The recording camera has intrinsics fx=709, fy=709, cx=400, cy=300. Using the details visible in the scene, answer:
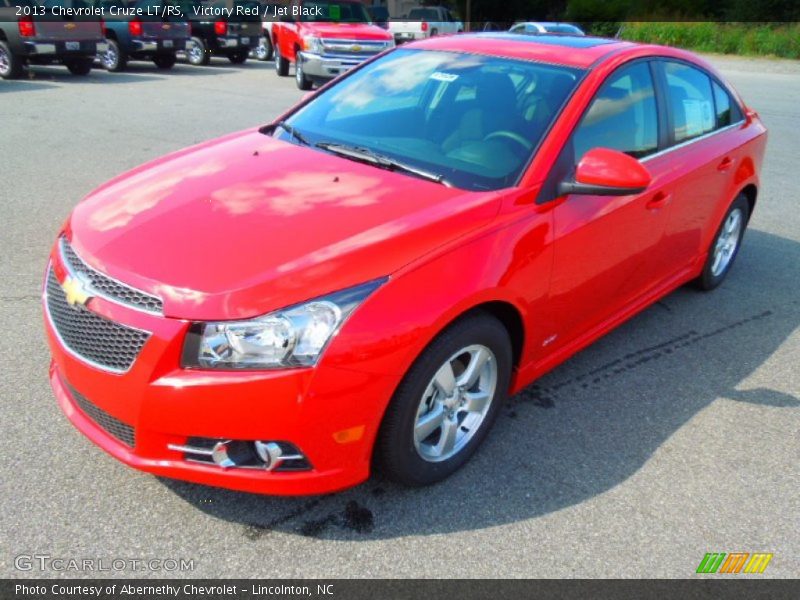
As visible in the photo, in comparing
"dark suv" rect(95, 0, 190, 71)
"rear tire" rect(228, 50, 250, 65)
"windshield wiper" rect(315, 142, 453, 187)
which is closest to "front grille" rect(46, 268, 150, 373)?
"windshield wiper" rect(315, 142, 453, 187)

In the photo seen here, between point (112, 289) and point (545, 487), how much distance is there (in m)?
1.90

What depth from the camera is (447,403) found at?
2.90 meters

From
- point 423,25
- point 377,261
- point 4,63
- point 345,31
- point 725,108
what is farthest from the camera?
point 423,25

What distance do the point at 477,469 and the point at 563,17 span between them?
51502 millimetres

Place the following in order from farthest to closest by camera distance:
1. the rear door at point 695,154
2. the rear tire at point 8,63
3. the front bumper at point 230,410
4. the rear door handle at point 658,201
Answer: the rear tire at point 8,63 → the rear door at point 695,154 → the rear door handle at point 658,201 → the front bumper at point 230,410

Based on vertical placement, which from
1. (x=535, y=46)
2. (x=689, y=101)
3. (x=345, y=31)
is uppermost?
(x=535, y=46)

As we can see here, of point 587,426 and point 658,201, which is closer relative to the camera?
point 587,426

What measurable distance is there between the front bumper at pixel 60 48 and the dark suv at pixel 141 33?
1543 millimetres

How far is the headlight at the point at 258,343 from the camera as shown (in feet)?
7.70

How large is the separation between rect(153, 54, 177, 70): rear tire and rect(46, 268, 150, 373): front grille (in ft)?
56.3

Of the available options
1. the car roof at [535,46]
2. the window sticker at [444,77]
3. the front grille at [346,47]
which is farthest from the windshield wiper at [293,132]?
the front grille at [346,47]

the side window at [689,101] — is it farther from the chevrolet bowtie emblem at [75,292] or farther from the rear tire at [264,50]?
the rear tire at [264,50]

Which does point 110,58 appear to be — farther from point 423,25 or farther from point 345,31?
point 423,25

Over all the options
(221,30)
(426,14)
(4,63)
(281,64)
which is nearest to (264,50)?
(221,30)
